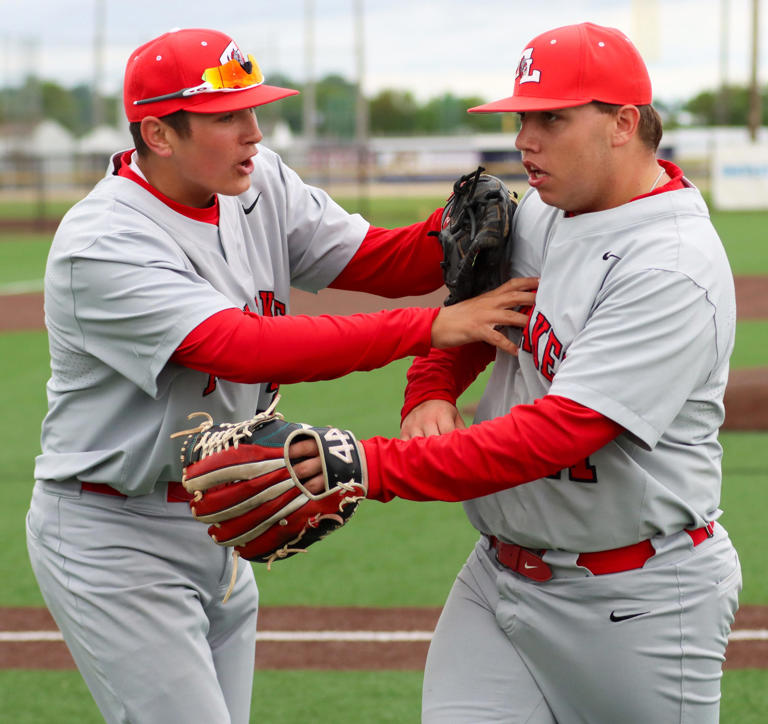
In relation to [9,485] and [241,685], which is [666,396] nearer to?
[241,685]

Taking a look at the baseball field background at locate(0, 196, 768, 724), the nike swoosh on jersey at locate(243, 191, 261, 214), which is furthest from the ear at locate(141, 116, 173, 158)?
the baseball field background at locate(0, 196, 768, 724)

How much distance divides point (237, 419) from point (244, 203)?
2.00 feet

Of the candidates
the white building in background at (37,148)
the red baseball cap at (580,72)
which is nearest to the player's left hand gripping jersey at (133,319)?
the red baseball cap at (580,72)

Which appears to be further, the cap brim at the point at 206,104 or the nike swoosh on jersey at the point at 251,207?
the nike swoosh on jersey at the point at 251,207

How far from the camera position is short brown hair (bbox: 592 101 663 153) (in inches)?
99.3

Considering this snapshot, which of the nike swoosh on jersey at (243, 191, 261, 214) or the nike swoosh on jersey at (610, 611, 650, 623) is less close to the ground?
the nike swoosh on jersey at (243, 191, 261, 214)

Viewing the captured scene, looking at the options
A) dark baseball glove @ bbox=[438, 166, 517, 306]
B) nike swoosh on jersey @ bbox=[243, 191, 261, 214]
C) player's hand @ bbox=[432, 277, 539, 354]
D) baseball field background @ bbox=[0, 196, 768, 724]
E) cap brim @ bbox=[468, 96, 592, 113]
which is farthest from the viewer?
baseball field background @ bbox=[0, 196, 768, 724]

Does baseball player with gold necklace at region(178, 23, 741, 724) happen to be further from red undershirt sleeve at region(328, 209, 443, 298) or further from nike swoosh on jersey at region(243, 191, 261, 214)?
nike swoosh on jersey at region(243, 191, 261, 214)

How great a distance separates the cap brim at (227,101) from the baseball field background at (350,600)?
2.35 metres

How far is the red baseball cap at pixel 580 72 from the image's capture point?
2.49 m

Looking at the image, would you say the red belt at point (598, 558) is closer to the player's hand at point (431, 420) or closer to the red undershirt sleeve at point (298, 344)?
the player's hand at point (431, 420)

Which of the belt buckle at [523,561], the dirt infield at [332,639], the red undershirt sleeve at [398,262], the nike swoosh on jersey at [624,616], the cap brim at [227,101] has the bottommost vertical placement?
the dirt infield at [332,639]

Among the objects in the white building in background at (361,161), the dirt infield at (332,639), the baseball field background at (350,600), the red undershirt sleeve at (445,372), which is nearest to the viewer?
the red undershirt sleeve at (445,372)

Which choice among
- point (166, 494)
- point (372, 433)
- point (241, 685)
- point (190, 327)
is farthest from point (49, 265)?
point (372, 433)
